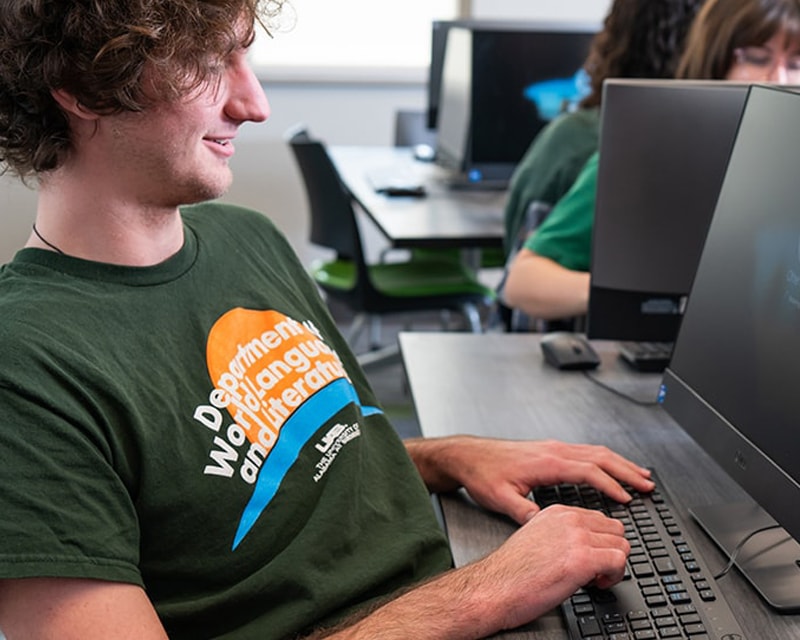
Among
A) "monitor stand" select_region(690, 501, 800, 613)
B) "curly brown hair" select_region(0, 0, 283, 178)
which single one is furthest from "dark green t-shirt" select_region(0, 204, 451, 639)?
"monitor stand" select_region(690, 501, 800, 613)

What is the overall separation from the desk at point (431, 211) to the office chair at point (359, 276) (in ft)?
0.32

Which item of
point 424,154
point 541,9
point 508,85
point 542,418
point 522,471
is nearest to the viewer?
point 522,471

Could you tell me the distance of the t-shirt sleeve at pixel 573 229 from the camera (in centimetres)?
197

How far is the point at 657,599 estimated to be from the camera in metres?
0.99

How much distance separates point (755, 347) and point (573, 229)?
94 cm

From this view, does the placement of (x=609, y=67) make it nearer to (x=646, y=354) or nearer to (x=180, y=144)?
(x=646, y=354)

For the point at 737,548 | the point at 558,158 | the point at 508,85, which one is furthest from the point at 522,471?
the point at 508,85

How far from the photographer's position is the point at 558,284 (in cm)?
199

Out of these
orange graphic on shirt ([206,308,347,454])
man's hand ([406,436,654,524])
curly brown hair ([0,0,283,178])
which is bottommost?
man's hand ([406,436,654,524])

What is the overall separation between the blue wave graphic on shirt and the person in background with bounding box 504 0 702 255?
117cm

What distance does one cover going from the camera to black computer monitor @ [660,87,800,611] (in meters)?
1.02

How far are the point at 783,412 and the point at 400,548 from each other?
422 millimetres

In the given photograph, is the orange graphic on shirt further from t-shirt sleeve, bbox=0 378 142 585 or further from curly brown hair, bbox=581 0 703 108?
curly brown hair, bbox=581 0 703 108

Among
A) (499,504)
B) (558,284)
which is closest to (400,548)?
(499,504)
